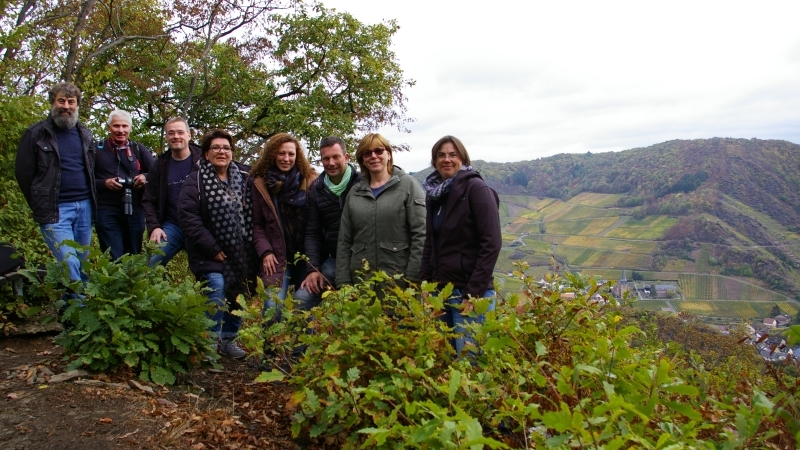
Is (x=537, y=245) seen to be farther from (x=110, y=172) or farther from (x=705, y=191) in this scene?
(x=110, y=172)

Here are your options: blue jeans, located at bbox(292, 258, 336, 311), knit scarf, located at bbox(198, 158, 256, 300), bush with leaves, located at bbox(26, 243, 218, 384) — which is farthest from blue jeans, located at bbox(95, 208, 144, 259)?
blue jeans, located at bbox(292, 258, 336, 311)

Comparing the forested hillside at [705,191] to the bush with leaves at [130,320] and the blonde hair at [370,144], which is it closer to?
the blonde hair at [370,144]

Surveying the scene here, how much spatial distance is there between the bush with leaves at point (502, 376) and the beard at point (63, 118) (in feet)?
9.54

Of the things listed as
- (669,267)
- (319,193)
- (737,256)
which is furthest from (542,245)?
(319,193)

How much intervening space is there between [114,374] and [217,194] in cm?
156

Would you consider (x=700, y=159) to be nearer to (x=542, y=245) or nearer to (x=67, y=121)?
(x=542, y=245)

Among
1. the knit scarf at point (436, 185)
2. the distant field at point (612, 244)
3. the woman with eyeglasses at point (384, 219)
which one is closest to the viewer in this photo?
the knit scarf at point (436, 185)

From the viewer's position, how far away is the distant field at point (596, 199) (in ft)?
204

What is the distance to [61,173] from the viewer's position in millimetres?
4523

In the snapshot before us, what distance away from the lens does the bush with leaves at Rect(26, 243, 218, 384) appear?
333 cm

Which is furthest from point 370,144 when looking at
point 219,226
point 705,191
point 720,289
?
point 705,191

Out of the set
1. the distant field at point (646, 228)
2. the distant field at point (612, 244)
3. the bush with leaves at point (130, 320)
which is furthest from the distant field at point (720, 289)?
the bush with leaves at point (130, 320)

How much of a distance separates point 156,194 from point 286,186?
3.80 ft

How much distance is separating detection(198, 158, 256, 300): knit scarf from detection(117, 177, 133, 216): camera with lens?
820 millimetres
